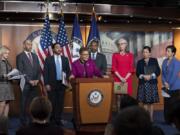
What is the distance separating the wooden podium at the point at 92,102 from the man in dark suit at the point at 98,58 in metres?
1.16

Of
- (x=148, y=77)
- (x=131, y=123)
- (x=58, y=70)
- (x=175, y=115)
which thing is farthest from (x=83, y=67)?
(x=131, y=123)

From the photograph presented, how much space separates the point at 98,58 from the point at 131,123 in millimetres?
5159

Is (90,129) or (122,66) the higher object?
(122,66)

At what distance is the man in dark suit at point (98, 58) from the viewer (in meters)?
7.07

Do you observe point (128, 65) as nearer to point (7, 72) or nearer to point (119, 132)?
point (7, 72)

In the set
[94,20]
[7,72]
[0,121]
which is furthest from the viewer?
[94,20]

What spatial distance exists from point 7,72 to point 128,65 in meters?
2.03

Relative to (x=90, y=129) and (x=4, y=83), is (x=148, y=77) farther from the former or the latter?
(x=4, y=83)

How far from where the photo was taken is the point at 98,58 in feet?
23.2

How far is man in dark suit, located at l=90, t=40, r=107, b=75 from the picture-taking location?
7070mm

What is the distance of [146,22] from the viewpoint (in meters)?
9.23

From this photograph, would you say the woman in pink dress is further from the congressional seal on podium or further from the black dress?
the congressional seal on podium

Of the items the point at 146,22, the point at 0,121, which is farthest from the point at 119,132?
the point at 146,22

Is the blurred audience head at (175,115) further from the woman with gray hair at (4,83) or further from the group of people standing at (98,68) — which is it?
the woman with gray hair at (4,83)
